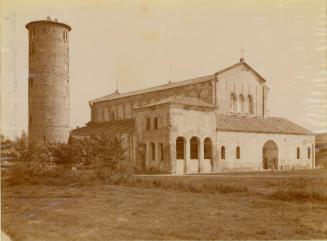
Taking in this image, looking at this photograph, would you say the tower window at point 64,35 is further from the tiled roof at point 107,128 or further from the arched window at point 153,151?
the arched window at point 153,151

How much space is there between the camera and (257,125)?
35438 mm

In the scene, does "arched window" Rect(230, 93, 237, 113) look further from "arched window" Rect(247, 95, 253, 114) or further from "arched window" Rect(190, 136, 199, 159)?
"arched window" Rect(190, 136, 199, 159)

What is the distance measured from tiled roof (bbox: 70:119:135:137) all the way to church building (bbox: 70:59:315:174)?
0.18 meters

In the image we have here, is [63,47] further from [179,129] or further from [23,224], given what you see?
[23,224]

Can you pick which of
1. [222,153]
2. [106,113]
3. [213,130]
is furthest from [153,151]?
[106,113]

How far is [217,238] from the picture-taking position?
33.7ft

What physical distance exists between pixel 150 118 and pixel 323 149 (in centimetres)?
2037

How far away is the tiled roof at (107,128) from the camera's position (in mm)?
35969

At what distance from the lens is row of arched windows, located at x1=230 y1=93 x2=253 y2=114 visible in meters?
36.2

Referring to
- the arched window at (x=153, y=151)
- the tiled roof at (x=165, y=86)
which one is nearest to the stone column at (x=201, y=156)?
the arched window at (x=153, y=151)

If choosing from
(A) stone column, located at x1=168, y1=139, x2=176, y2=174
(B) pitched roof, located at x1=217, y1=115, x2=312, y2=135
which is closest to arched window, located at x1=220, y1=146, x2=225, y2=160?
(B) pitched roof, located at x1=217, y1=115, x2=312, y2=135

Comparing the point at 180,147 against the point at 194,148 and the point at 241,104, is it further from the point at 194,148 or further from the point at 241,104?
the point at 241,104

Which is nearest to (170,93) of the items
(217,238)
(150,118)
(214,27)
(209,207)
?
(150,118)

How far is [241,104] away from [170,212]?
2489 centimetres
